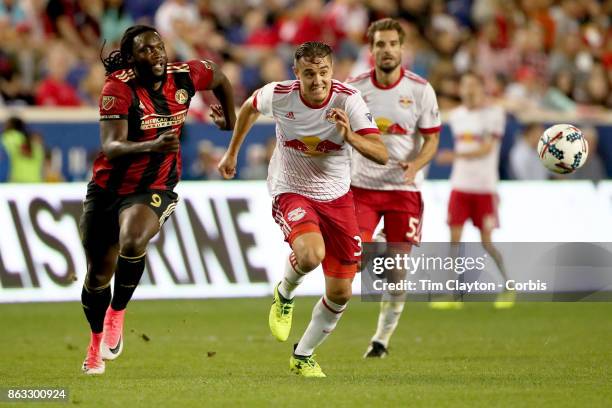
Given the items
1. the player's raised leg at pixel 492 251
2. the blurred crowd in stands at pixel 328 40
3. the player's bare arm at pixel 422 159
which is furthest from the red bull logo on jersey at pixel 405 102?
the blurred crowd in stands at pixel 328 40

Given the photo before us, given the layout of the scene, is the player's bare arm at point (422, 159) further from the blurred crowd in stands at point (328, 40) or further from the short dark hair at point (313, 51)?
the blurred crowd in stands at point (328, 40)

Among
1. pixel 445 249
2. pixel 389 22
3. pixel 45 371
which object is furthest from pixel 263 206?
pixel 45 371

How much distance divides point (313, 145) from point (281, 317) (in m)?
1.30

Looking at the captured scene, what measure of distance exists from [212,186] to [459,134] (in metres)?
3.09

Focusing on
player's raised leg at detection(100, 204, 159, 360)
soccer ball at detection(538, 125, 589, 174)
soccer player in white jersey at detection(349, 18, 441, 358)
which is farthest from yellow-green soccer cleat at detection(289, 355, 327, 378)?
soccer ball at detection(538, 125, 589, 174)

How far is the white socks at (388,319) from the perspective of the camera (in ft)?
35.6

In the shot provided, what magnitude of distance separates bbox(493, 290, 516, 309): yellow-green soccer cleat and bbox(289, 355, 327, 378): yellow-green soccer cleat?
6.48 metres

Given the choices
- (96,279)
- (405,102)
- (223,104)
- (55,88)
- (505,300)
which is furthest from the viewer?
(55,88)

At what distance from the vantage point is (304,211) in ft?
30.6

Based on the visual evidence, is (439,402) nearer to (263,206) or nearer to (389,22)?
(389,22)

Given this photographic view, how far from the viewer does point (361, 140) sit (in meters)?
8.90

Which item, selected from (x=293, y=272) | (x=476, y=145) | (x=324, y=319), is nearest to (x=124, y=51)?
(x=293, y=272)

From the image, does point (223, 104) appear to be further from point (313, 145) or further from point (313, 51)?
point (313, 51)

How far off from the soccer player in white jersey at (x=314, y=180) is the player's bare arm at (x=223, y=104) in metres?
0.48
